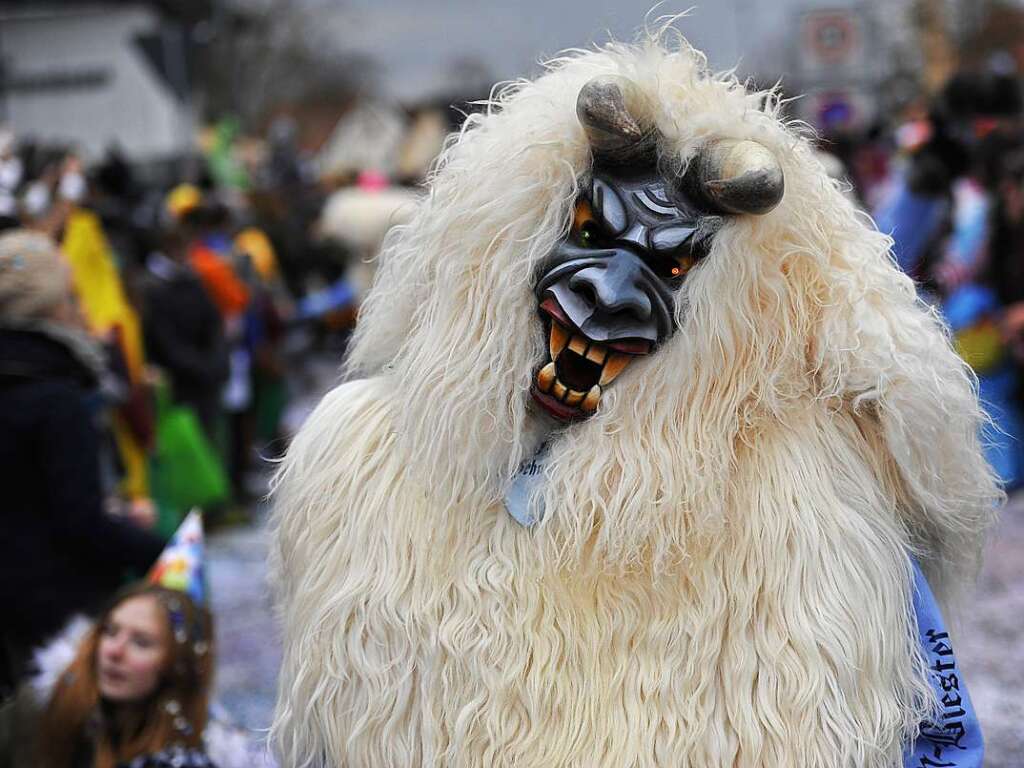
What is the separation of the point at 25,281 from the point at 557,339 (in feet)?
6.49

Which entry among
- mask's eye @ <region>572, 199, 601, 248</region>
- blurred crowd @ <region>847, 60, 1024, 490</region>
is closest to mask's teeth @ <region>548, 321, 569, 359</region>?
mask's eye @ <region>572, 199, 601, 248</region>

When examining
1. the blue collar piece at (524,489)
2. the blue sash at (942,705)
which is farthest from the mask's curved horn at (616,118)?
the blue sash at (942,705)

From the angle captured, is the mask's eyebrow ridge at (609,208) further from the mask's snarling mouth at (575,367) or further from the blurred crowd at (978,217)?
the blurred crowd at (978,217)

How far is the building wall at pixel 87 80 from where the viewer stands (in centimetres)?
2175

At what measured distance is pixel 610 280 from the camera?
73.6 inches

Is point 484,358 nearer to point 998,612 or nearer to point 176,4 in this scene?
point 998,612

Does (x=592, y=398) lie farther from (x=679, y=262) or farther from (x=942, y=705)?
(x=942, y=705)

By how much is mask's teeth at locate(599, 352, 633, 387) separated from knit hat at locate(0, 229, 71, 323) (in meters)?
2.00

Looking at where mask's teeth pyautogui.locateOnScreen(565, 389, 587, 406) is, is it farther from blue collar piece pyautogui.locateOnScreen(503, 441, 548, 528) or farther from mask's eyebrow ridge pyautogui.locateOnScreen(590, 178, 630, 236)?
mask's eyebrow ridge pyautogui.locateOnScreen(590, 178, 630, 236)

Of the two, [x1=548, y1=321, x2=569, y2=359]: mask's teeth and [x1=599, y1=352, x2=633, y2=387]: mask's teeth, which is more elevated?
[x1=548, y1=321, x2=569, y2=359]: mask's teeth

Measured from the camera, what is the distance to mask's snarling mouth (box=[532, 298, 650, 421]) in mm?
1916

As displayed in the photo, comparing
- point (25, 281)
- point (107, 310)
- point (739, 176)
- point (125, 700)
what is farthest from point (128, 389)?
point (739, 176)

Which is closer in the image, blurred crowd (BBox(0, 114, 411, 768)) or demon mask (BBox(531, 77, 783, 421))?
demon mask (BBox(531, 77, 783, 421))

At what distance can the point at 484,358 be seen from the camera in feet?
6.43
